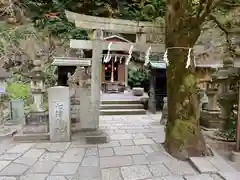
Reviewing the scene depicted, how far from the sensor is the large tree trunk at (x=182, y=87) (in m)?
4.19

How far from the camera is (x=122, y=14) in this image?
1454cm

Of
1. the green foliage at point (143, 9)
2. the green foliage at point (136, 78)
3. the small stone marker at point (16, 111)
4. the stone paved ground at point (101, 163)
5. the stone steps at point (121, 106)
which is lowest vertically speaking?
the stone paved ground at point (101, 163)

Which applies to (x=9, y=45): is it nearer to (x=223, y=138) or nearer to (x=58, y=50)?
(x=58, y=50)

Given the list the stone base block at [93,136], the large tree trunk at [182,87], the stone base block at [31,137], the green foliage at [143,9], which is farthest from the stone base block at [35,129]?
the green foliage at [143,9]

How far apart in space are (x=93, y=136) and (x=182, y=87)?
232cm

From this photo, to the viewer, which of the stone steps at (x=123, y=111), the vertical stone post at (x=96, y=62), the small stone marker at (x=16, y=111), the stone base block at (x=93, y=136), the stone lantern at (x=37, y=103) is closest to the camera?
the stone base block at (x=93, y=136)

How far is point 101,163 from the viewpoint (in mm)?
4000

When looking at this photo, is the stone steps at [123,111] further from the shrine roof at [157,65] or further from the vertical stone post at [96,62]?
the vertical stone post at [96,62]

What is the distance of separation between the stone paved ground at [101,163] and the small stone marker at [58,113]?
252 millimetres

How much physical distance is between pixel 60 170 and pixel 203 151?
2.57 metres

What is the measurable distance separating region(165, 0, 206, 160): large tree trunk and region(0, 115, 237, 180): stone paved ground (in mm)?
327

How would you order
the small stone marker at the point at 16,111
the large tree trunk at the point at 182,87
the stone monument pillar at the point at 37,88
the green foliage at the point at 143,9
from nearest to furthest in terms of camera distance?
the large tree trunk at the point at 182,87, the stone monument pillar at the point at 37,88, the small stone marker at the point at 16,111, the green foliage at the point at 143,9

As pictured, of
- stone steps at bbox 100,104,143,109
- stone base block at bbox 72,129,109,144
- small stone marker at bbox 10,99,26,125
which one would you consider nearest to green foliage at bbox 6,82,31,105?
small stone marker at bbox 10,99,26,125

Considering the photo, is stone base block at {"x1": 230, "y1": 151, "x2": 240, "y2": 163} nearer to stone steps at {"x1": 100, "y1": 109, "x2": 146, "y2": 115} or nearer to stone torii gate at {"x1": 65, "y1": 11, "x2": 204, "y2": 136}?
stone torii gate at {"x1": 65, "y1": 11, "x2": 204, "y2": 136}
